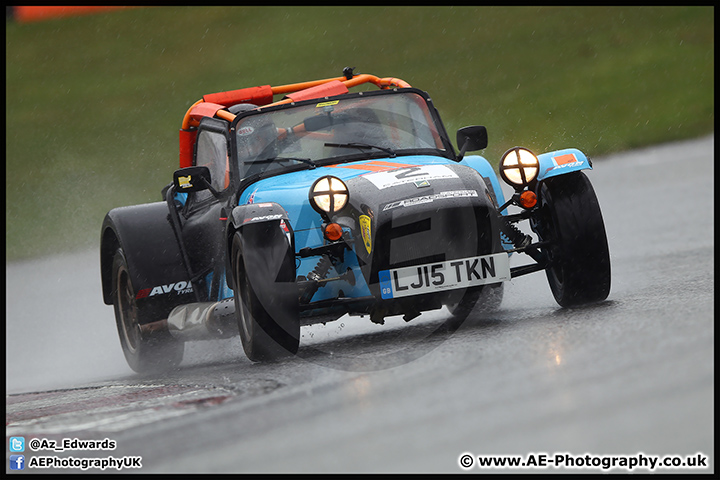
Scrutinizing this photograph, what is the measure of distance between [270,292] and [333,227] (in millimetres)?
636

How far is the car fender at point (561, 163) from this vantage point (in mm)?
6969

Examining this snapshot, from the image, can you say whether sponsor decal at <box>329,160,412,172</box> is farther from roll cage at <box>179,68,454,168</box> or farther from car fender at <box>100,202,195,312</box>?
car fender at <box>100,202,195,312</box>

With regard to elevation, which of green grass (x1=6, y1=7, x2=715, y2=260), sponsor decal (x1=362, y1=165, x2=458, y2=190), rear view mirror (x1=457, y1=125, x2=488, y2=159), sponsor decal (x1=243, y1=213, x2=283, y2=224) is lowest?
sponsor decal (x1=243, y1=213, x2=283, y2=224)

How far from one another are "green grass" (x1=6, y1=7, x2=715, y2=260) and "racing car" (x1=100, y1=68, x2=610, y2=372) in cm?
1293

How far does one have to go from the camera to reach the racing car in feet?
20.9

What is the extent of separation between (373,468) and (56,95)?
3493cm

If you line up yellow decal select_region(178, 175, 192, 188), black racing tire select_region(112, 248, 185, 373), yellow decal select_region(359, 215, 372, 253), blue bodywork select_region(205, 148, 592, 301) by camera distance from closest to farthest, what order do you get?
yellow decal select_region(359, 215, 372, 253)
blue bodywork select_region(205, 148, 592, 301)
yellow decal select_region(178, 175, 192, 188)
black racing tire select_region(112, 248, 185, 373)

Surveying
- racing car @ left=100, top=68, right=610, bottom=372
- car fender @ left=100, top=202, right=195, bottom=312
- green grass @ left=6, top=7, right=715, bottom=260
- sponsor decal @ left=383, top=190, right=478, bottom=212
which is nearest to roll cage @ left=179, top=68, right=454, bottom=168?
racing car @ left=100, top=68, right=610, bottom=372

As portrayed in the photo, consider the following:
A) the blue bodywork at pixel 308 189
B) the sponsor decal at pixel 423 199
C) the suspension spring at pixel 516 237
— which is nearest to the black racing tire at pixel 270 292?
the blue bodywork at pixel 308 189

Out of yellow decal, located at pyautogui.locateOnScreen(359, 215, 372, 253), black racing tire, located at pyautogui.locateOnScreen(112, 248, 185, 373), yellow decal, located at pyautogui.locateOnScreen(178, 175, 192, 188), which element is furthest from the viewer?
black racing tire, located at pyautogui.locateOnScreen(112, 248, 185, 373)

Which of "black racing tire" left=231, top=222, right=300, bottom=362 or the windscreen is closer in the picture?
"black racing tire" left=231, top=222, right=300, bottom=362

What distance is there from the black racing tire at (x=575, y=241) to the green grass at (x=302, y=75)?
50.1 ft

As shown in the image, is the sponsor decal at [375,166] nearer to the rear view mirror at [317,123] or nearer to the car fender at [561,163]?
the rear view mirror at [317,123]

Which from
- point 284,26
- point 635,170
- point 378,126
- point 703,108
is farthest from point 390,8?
point 378,126
